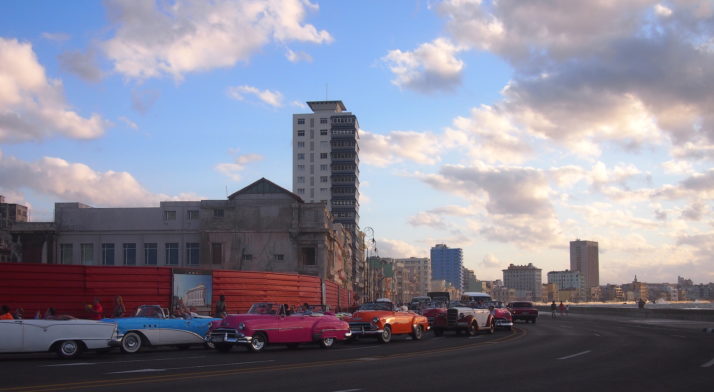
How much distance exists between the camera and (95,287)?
31531 mm

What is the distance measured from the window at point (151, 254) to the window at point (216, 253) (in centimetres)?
693

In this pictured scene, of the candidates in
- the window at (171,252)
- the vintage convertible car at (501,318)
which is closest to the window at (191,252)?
the window at (171,252)

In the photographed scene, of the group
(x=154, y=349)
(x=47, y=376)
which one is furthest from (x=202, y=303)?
(x=47, y=376)

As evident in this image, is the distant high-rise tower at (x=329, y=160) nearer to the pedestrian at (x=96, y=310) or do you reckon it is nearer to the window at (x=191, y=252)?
the window at (x=191, y=252)

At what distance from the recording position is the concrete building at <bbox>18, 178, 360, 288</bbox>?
83.6 m

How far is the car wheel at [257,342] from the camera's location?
23.0 m

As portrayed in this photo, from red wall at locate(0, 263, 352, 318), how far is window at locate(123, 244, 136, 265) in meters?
46.9

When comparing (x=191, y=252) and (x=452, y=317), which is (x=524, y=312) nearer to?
(x=452, y=317)

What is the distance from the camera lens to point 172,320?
957 inches

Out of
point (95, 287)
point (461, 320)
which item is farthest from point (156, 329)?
point (461, 320)

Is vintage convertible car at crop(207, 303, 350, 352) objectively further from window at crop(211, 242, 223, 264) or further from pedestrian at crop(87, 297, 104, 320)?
window at crop(211, 242, 223, 264)

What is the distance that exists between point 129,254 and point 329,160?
89.5 meters

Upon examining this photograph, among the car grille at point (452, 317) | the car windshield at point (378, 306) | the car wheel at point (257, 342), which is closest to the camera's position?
the car wheel at point (257, 342)

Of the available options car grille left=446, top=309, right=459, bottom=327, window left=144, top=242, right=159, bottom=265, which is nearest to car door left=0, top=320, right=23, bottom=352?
car grille left=446, top=309, right=459, bottom=327
